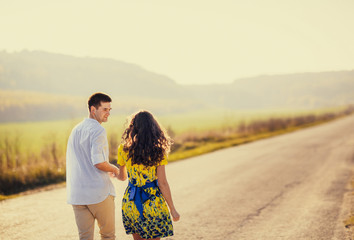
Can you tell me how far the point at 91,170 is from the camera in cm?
322

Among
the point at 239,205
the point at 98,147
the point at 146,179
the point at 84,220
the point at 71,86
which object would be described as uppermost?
the point at 71,86

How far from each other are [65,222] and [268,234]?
10.9ft

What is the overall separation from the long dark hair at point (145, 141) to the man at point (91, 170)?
28 centimetres

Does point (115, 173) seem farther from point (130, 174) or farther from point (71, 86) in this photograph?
point (71, 86)

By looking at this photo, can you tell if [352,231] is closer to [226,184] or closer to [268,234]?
[268,234]

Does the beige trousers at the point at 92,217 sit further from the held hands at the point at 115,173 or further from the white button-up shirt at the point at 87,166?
the held hands at the point at 115,173

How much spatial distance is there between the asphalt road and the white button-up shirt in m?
2.23

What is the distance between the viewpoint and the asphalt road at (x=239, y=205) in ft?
18.0

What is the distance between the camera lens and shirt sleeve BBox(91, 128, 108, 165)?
122 inches

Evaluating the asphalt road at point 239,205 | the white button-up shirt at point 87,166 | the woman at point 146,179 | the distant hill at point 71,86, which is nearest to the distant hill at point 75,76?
the distant hill at point 71,86

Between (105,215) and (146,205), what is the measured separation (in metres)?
0.49

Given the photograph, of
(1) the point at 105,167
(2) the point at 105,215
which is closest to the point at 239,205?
(2) the point at 105,215

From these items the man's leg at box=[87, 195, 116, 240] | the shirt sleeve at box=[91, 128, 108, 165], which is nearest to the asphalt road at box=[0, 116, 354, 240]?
the man's leg at box=[87, 195, 116, 240]

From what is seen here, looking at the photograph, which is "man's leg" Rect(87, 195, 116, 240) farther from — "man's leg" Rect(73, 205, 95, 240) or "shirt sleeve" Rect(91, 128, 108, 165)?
"shirt sleeve" Rect(91, 128, 108, 165)
